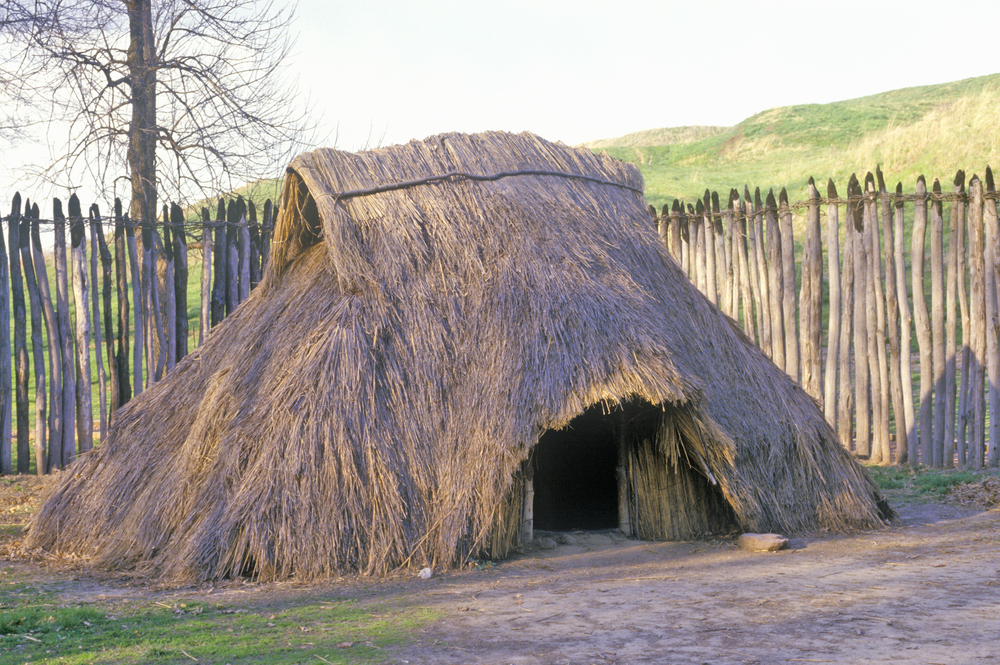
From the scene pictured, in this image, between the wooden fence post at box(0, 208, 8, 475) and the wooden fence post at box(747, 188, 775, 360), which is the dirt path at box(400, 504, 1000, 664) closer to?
the wooden fence post at box(747, 188, 775, 360)

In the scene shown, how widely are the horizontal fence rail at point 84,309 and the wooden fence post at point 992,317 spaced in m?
9.36

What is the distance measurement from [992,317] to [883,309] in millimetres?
1376

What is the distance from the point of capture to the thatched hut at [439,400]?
239 inches

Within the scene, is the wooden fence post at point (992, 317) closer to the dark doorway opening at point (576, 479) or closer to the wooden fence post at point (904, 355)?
the wooden fence post at point (904, 355)

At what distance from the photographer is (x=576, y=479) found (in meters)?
9.14

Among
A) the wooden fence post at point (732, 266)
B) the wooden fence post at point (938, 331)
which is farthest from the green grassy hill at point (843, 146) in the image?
the wooden fence post at point (938, 331)

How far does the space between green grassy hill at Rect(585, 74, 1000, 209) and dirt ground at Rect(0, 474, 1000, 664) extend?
54.2 feet

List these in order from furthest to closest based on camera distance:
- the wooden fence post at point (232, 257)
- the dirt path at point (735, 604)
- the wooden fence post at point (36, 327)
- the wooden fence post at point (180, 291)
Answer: the wooden fence post at point (232, 257), the wooden fence post at point (180, 291), the wooden fence post at point (36, 327), the dirt path at point (735, 604)

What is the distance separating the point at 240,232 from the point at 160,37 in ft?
15.7

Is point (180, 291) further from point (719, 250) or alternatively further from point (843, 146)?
point (843, 146)

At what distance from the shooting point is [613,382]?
6312mm

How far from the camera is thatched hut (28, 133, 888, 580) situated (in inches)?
239

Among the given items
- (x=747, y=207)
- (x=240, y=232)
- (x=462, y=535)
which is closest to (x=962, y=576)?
(x=462, y=535)

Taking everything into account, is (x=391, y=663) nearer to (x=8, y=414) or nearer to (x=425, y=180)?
(x=425, y=180)
